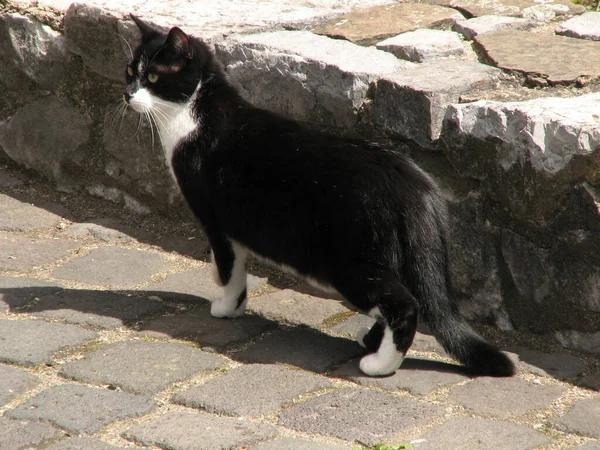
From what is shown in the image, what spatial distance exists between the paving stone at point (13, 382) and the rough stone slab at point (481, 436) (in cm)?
123

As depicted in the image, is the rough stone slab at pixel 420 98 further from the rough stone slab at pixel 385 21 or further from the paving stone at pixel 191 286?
the paving stone at pixel 191 286

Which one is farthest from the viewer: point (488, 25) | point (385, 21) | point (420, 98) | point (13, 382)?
point (385, 21)

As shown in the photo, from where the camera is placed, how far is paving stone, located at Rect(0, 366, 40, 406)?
2.55 meters

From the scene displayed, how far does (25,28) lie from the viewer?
4297mm

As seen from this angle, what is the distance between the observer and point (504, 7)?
427cm

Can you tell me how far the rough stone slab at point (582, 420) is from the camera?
243cm

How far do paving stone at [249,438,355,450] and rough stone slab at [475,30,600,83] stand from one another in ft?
5.74

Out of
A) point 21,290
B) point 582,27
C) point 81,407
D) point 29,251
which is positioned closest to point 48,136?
A: point 29,251

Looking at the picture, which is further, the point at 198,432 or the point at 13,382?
the point at 13,382

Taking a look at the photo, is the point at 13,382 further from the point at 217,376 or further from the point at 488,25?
the point at 488,25

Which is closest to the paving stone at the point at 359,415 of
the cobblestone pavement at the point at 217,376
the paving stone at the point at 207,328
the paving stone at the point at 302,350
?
the cobblestone pavement at the point at 217,376

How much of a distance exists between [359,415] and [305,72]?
1.51 m

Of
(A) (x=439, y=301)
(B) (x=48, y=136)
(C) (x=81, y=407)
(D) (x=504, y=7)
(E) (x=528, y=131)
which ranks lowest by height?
(C) (x=81, y=407)

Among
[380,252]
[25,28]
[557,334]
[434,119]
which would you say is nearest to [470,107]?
[434,119]
